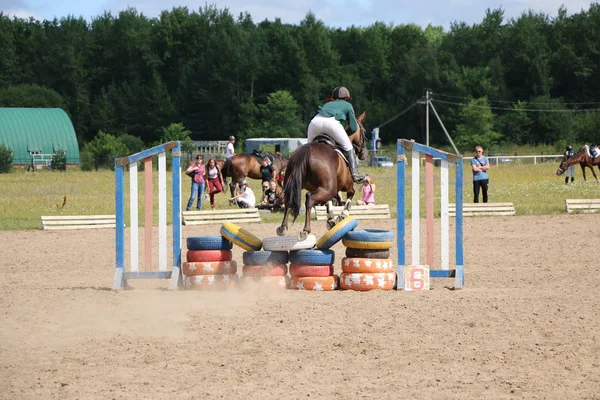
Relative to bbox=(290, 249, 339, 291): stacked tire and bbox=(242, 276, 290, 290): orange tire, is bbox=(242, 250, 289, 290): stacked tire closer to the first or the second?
bbox=(242, 276, 290, 290): orange tire

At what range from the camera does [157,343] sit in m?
8.80

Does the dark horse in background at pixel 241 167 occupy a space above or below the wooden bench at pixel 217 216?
above

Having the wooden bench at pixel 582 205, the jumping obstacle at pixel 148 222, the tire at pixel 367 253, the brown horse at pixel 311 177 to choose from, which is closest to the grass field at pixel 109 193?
the wooden bench at pixel 582 205

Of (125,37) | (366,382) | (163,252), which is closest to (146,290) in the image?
(163,252)

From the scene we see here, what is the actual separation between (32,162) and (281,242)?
54.9 metres

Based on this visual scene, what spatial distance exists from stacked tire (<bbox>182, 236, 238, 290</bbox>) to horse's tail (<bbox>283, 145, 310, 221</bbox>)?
999mm

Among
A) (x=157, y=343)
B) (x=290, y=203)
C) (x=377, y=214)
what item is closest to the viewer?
(x=157, y=343)

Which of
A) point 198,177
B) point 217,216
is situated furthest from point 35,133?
point 217,216

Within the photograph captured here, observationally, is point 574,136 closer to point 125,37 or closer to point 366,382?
point 125,37

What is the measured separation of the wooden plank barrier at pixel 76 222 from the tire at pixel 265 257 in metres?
11.7

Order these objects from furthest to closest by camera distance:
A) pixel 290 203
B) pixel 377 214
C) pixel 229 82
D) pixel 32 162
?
pixel 229 82 < pixel 32 162 < pixel 377 214 < pixel 290 203

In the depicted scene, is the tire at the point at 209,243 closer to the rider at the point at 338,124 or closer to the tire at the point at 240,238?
the tire at the point at 240,238

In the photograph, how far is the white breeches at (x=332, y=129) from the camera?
43.2 ft

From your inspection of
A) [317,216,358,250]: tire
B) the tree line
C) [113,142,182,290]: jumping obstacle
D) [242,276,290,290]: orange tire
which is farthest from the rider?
the tree line
